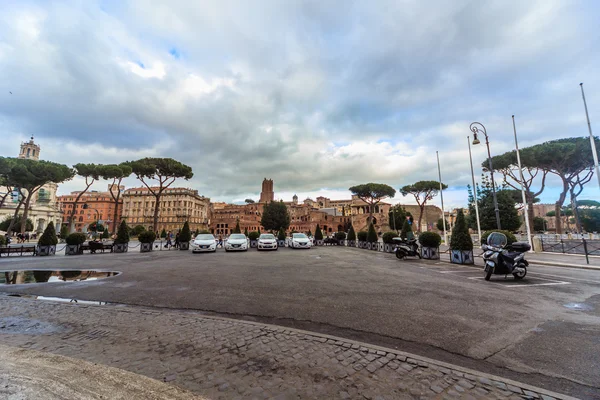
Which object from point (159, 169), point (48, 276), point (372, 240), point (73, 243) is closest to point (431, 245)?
point (372, 240)

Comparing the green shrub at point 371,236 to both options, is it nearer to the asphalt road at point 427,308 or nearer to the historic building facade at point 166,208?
the asphalt road at point 427,308

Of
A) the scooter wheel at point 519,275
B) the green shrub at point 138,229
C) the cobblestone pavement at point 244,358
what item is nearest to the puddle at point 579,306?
the scooter wheel at point 519,275

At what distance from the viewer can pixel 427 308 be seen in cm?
494

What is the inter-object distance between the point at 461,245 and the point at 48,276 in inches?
650

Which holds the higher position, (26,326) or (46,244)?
(46,244)

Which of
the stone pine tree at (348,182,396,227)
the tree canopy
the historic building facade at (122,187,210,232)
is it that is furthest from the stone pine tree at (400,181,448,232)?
the historic building facade at (122,187,210,232)

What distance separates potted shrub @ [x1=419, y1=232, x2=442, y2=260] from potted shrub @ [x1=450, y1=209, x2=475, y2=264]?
5.08 ft

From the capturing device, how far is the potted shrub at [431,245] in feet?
48.2

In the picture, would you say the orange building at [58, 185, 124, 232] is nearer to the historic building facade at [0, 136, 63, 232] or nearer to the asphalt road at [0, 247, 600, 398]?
the historic building facade at [0, 136, 63, 232]

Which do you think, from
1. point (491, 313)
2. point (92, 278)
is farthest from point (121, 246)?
point (491, 313)

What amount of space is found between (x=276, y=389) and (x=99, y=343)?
262 cm

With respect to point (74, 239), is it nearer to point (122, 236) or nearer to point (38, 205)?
point (122, 236)

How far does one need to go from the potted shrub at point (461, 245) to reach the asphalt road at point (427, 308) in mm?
4090

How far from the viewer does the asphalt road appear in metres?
3.04
